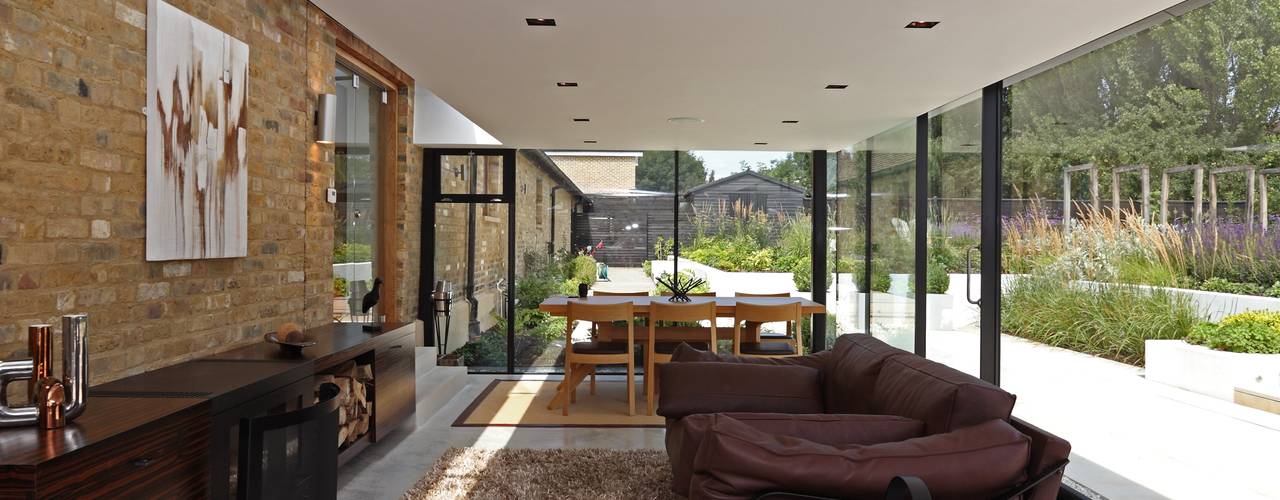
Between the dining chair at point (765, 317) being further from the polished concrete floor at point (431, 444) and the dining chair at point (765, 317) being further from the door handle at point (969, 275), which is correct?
the door handle at point (969, 275)

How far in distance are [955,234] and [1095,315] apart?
1.19 m

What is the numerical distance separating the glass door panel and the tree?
2.86 meters

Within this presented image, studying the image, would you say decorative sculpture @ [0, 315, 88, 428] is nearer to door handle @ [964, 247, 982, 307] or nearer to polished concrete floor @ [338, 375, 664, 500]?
polished concrete floor @ [338, 375, 664, 500]

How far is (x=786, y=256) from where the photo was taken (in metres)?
8.55

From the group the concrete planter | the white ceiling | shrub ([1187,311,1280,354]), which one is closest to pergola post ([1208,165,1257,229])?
shrub ([1187,311,1280,354])

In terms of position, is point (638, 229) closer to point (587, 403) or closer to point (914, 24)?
point (587, 403)

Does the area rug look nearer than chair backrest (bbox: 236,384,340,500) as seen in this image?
No

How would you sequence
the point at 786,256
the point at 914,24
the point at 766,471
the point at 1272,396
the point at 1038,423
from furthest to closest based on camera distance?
the point at 786,256
the point at 1038,423
the point at 1272,396
the point at 914,24
the point at 766,471

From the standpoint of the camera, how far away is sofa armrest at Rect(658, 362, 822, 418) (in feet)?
12.5

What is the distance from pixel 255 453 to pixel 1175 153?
5.22m

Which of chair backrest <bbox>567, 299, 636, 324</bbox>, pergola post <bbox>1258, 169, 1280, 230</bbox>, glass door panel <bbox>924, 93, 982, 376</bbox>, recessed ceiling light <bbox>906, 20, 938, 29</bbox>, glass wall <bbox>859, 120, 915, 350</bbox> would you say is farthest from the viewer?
glass wall <bbox>859, 120, 915, 350</bbox>

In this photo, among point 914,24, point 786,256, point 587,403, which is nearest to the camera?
point 914,24

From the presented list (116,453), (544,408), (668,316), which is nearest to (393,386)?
(544,408)

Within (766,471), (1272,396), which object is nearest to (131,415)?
(766,471)
